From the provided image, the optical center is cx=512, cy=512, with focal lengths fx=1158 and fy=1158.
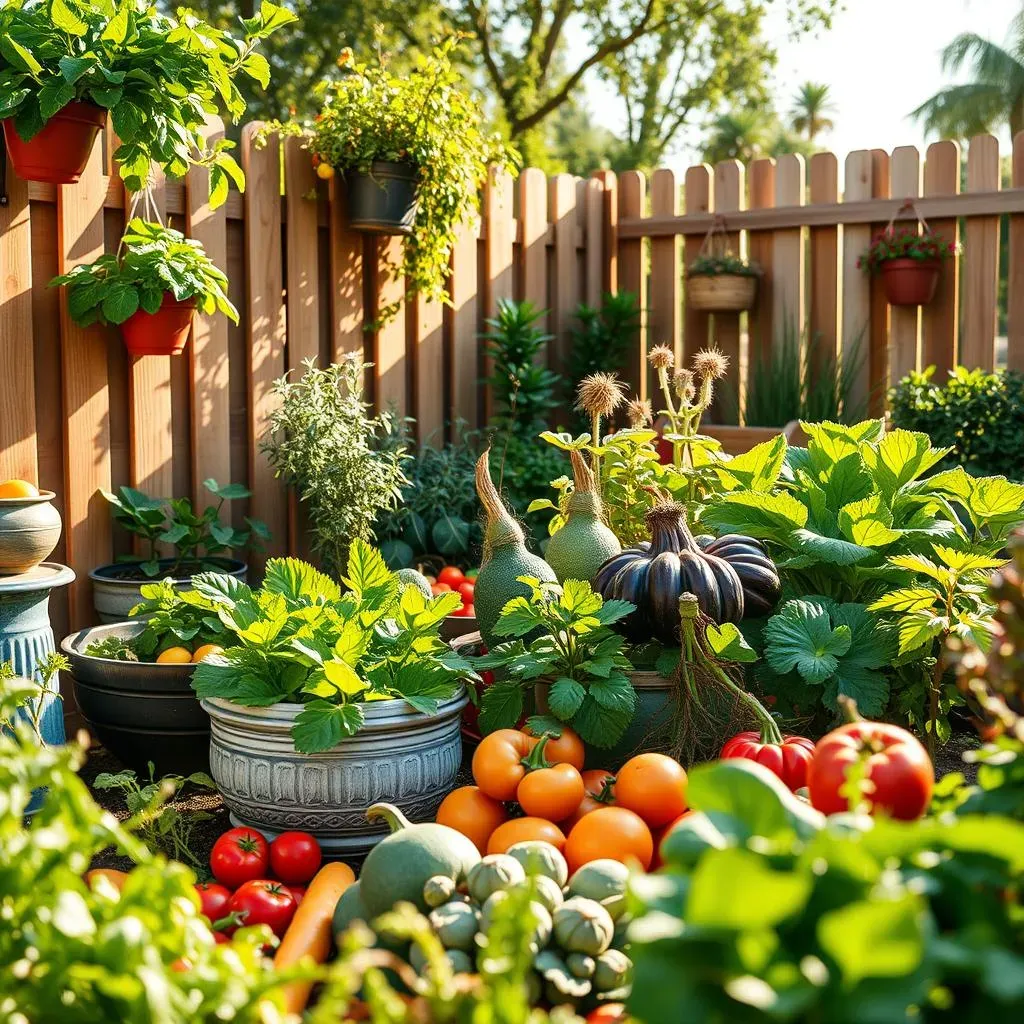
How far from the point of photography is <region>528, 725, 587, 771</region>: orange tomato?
2.12 metres

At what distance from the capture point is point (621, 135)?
54.4ft

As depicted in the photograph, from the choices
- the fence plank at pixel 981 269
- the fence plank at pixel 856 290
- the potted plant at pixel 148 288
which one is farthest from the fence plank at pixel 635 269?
the potted plant at pixel 148 288

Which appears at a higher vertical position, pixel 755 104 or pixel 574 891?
pixel 755 104

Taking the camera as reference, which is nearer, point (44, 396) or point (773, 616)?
point (773, 616)

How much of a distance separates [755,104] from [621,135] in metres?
3.34

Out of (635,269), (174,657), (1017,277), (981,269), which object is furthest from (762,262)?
(174,657)

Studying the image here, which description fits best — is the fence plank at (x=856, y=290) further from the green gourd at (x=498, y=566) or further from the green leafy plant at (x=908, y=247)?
the green gourd at (x=498, y=566)

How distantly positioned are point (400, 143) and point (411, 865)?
307cm

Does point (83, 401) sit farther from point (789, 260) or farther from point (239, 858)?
point (789, 260)

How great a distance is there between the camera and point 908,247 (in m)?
4.88

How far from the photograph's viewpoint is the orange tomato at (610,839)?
5.80ft

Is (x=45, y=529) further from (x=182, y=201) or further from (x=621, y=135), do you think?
(x=621, y=135)

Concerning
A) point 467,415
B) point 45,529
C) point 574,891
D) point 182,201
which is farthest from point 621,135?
point 574,891

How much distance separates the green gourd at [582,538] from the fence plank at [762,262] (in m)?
2.97
